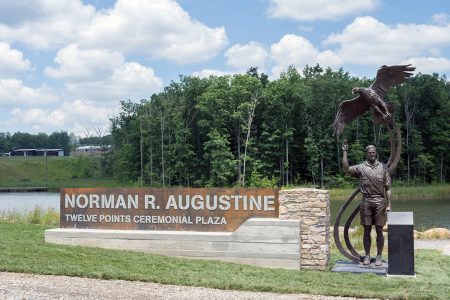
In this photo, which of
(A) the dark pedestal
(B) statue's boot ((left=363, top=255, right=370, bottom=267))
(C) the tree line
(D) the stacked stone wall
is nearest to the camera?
(A) the dark pedestal

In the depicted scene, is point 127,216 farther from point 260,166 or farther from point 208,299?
point 260,166

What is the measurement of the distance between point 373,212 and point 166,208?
4.15 meters

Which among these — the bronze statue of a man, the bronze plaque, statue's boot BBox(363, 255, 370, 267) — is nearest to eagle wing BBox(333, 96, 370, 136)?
the bronze statue of a man

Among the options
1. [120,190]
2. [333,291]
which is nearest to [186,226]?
[120,190]

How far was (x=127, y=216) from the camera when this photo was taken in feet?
39.6

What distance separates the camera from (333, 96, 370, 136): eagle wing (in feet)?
38.8

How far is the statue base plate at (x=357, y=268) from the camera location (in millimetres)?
10595

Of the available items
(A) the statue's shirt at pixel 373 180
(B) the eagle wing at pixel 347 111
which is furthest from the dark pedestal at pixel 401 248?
(B) the eagle wing at pixel 347 111

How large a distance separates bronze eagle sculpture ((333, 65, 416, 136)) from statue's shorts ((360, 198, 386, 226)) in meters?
1.69

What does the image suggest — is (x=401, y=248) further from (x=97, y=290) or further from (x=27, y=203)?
(x=27, y=203)

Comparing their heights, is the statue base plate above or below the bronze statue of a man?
below

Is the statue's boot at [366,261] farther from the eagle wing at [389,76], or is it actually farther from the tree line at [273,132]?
the tree line at [273,132]

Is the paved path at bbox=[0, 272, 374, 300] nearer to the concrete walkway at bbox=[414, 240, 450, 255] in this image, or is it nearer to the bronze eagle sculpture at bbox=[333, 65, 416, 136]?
the bronze eagle sculpture at bbox=[333, 65, 416, 136]

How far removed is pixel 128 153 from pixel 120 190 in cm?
5303
